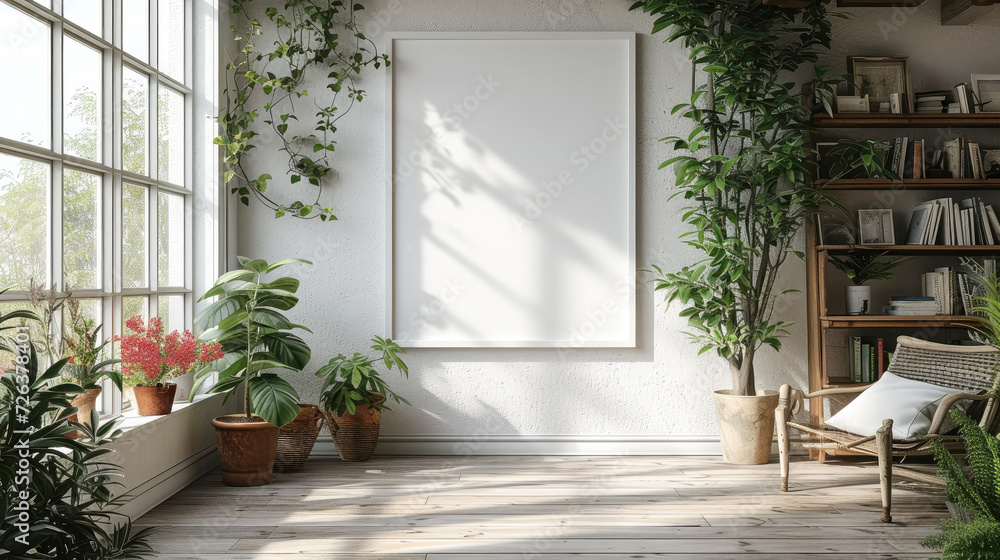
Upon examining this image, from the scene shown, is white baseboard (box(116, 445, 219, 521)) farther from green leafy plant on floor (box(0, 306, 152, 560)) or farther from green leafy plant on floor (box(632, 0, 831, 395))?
green leafy plant on floor (box(632, 0, 831, 395))

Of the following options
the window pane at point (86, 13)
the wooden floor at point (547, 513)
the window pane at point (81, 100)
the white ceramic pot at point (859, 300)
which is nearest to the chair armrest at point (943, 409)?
the wooden floor at point (547, 513)

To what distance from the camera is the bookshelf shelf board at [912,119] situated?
3795 mm

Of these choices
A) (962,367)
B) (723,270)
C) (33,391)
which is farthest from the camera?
(723,270)

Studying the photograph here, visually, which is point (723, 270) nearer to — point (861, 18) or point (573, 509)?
point (573, 509)

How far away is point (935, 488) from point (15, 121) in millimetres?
4288

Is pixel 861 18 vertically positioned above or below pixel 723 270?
above

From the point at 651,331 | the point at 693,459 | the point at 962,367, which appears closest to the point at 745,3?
the point at 651,331

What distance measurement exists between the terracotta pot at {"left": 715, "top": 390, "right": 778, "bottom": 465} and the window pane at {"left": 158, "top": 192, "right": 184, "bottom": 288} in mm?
3081

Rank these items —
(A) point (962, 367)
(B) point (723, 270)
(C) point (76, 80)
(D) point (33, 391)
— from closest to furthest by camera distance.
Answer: (D) point (33, 391) → (C) point (76, 80) → (A) point (962, 367) → (B) point (723, 270)

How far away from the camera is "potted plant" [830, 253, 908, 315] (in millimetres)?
3811

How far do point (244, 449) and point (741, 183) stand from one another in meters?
2.97

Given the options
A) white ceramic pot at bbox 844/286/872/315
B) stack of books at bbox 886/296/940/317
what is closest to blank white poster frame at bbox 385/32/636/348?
white ceramic pot at bbox 844/286/872/315

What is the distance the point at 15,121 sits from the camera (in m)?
2.42

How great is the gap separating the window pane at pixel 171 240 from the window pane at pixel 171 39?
2.25ft
